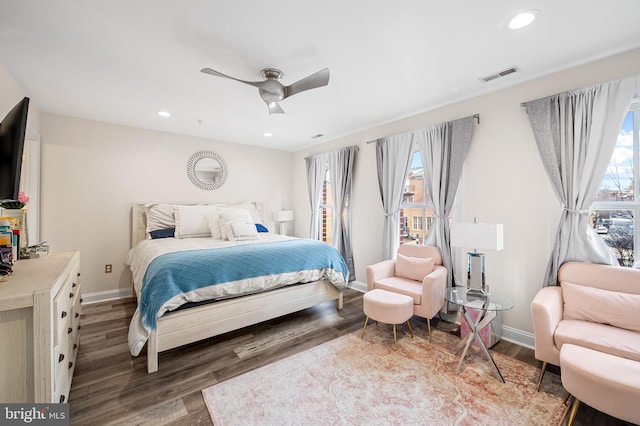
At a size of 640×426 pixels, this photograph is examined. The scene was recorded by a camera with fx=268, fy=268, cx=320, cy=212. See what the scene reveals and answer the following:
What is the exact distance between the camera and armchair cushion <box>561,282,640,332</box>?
1842 mm

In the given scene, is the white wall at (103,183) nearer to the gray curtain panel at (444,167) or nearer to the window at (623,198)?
the gray curtain panel at (444,167)

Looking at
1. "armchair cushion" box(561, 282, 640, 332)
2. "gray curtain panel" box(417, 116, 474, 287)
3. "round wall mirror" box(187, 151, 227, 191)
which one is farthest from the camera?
"round wall mirror" box(187, 151, 227, 191)

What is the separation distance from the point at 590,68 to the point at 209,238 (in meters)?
4.43

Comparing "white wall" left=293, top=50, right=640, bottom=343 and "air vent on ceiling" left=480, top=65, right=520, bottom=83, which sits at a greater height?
"air vent on ceiling" left=480, top=65, right=520, bottom=83

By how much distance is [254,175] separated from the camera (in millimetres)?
5160

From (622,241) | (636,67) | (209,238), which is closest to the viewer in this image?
(636,67)

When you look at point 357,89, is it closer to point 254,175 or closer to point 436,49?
point 436,49

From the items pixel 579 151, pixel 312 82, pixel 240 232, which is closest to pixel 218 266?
pixel 240 232

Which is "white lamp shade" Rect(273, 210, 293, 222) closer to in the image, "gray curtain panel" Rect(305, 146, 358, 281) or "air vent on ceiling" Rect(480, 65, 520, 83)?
"gray curtain panel" Rect(305, 146, 358, 281)

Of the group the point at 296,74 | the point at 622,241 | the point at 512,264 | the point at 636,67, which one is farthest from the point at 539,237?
the point at 296,74

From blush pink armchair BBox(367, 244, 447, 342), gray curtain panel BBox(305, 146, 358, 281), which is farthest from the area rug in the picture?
gray curtain panel BBox(305, 146, 358, 281)

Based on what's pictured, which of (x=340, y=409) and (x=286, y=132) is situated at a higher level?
(x=286, y=132)

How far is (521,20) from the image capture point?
1.73 metres

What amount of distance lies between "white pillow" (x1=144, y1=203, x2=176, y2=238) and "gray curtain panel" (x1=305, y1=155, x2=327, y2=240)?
7.70ft
